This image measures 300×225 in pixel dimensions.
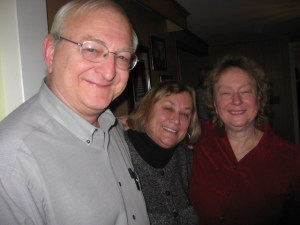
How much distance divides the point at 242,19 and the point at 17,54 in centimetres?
465

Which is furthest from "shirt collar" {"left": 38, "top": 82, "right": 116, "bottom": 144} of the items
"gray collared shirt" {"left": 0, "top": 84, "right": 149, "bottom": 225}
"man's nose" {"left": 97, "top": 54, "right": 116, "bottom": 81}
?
"man's nose" {"left": 97, "top": 54, "right": 116, "bottom": 81}

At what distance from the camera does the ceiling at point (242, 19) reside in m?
3.75

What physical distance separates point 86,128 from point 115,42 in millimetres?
422

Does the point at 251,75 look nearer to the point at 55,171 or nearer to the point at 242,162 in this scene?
the point at 242,162

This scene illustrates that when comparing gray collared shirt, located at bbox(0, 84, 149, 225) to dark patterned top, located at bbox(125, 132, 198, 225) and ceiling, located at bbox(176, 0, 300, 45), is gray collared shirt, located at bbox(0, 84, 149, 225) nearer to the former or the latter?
dark patterned top, located at bbox(125, 132, 198, 225)

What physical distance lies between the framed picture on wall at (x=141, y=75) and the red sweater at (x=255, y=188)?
1.38 meters

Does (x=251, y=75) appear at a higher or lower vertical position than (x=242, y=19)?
lower

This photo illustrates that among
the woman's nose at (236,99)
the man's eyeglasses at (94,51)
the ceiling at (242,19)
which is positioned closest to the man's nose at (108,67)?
the man's eyeglasses at (94,51)

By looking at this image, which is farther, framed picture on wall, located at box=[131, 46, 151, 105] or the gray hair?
framed picture on wall, located at box=[131, 46, 151, 105]

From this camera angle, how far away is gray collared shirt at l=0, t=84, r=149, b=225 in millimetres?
775

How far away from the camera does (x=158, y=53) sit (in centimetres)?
351

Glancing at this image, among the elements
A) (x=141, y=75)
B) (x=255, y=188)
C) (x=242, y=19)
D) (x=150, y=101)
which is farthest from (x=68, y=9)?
(x=242, y=19)

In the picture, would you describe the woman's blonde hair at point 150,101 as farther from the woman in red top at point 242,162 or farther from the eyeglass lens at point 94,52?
the eyeglass lens at point 94,52

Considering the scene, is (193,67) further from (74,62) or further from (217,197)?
(74,62)
